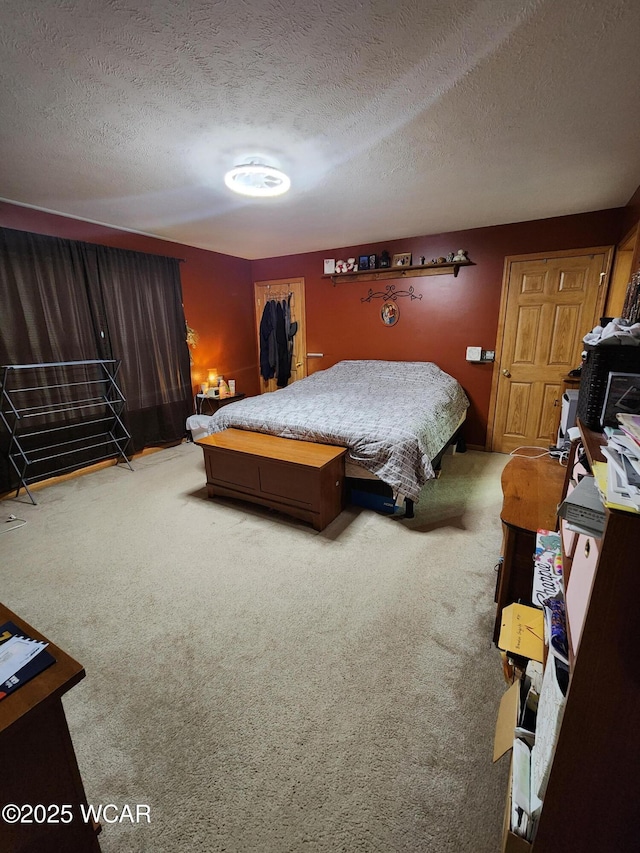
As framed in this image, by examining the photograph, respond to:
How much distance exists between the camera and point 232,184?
2.44 metres

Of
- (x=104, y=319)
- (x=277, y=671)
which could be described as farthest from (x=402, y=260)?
(x=277, y=671)

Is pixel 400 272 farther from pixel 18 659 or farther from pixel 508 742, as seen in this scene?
pixel 18 659

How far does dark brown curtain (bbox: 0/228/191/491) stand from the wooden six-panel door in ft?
12.2

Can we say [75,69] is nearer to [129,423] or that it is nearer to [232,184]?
[232,184]

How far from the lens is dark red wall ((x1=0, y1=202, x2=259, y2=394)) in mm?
3732

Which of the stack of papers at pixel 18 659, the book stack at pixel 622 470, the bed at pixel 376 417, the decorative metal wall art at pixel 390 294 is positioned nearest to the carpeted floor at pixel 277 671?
the bed at pixel 376 417

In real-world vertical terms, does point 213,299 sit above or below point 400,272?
below

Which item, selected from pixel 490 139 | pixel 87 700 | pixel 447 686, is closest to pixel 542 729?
pixel 447 686

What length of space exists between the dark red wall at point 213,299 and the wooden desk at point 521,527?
162 inches

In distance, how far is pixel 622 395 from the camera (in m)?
1.10

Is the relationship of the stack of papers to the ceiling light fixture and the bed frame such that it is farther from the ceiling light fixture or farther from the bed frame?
the ceiling light fixture

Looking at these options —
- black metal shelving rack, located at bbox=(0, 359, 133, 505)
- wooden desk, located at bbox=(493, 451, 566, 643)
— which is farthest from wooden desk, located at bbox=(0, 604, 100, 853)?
black metal shelving rack, located at bbox=(0, 359, 133, 505)

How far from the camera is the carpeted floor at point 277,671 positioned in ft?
3.46

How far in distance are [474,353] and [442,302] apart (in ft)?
2.27
